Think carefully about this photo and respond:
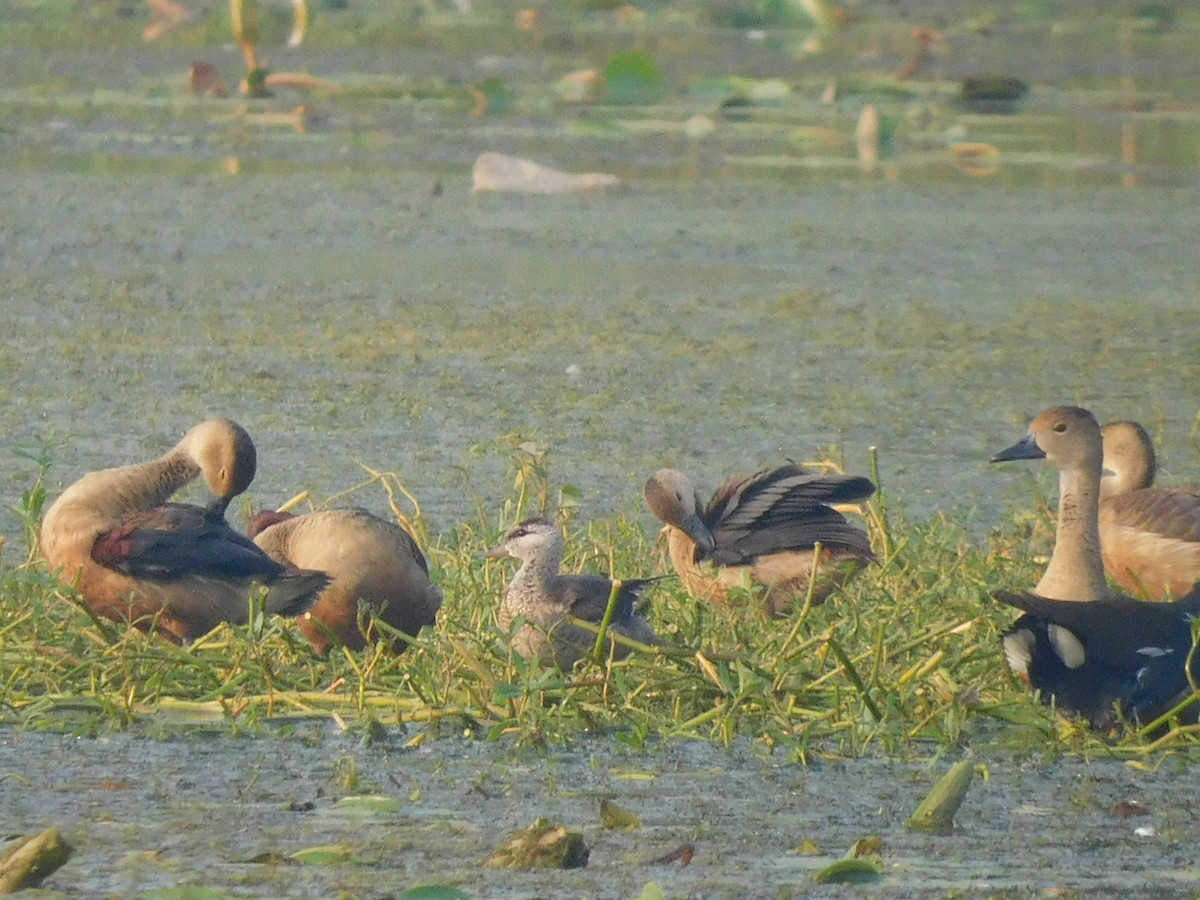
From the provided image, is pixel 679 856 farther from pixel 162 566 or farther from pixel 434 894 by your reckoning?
pixel 162 566

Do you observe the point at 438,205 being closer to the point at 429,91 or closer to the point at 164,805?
the point at 429,91

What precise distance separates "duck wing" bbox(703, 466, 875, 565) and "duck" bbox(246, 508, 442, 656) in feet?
2.37

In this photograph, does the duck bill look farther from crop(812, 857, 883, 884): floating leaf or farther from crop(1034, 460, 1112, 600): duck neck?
crop(812, 857, 883, 884): floating leaf

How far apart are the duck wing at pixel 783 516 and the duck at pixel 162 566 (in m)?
0.99

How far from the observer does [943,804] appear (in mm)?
3422

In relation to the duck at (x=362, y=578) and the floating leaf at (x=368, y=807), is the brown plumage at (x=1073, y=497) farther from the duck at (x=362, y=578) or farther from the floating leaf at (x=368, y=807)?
the floating leaf at (x=368, y=807)

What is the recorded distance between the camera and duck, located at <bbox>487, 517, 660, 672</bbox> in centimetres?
413

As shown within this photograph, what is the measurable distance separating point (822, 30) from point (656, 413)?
11.3 meters

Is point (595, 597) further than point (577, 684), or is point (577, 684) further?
point (595, 597)

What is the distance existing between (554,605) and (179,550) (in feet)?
2.38

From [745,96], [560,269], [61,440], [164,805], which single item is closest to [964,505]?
[61,440]

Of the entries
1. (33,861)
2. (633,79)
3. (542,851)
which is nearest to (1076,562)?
(542,851)

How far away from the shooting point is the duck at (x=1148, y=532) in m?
5.09

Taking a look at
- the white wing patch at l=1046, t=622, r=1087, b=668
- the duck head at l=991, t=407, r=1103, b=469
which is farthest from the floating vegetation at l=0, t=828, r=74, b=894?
the duck head at l=991, t=407, r=1103, b=469
